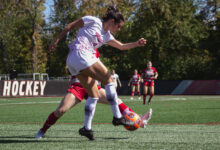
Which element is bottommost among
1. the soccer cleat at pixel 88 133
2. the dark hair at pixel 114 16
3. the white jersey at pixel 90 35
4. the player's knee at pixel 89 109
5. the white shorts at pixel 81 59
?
the soccer cleat at pixel 88 133

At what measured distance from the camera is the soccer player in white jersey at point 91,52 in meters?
5.42

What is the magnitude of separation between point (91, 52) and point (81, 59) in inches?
8.5

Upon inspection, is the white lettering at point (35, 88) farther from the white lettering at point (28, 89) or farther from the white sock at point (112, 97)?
the white sock at point (112, 97)

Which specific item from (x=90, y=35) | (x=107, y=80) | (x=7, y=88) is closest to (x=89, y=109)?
(x=107, y=80)

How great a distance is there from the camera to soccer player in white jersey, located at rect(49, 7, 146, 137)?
5.42 m

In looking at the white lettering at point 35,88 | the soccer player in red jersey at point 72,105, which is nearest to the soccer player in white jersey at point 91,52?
the soccer player in red jersey at point 72,105

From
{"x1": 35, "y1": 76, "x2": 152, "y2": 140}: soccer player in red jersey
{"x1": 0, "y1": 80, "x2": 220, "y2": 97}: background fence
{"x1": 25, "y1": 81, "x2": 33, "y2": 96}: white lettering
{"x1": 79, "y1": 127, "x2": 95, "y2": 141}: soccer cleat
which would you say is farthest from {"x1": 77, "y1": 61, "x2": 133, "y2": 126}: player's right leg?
{"x1": 25, "y1": 81, "x2": 33, "y2": 96}: white lettering

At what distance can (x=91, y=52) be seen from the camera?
551 centimetres

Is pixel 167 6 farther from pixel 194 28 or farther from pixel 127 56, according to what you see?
pixel 127 56

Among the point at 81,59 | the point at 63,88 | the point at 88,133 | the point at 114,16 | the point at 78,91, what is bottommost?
the point at 63,88

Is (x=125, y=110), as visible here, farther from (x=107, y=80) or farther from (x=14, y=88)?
(x=14, y=88)

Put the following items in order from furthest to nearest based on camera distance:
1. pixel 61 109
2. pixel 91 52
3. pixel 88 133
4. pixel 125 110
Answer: pixel 61 109
pixel 125 110
pixel 88 133
pixel 91 52

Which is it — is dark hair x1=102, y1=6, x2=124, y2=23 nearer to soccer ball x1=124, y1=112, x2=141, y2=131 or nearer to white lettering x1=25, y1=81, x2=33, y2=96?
soccer ball x1=124, y1=112, x2=141, y2=131

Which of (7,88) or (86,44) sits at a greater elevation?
(86,44)
